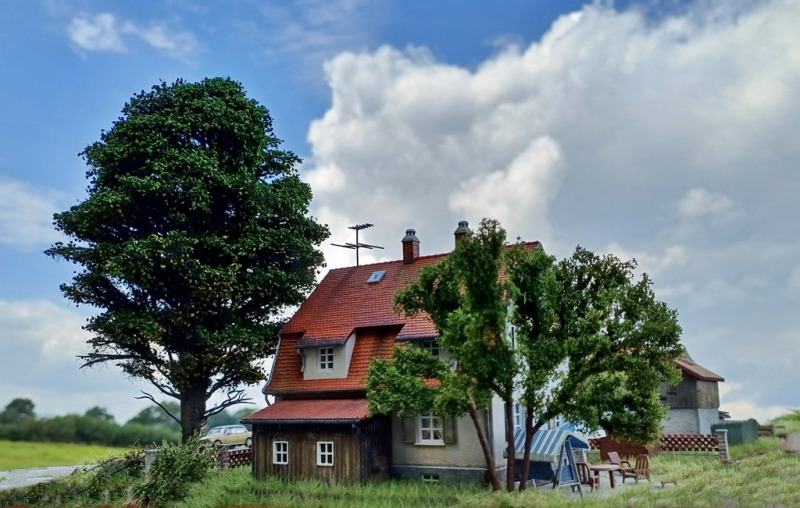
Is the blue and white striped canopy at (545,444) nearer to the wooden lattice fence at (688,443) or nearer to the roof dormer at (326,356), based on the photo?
the roof dormer at (326,356)

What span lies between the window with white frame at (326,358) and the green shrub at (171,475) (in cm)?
565

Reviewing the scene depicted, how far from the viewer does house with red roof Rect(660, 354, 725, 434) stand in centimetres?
3709

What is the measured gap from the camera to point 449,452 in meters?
23.4

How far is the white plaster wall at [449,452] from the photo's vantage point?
907 inches

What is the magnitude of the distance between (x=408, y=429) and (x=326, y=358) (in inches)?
181

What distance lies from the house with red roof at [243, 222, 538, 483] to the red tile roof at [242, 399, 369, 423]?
4 centimetres

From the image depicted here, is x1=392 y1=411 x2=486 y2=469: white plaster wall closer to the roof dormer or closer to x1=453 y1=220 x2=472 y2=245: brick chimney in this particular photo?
the roof dormer

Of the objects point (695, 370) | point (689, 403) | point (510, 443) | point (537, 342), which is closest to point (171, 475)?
point (510, 443)

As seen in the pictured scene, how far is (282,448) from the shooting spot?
82.7 ft

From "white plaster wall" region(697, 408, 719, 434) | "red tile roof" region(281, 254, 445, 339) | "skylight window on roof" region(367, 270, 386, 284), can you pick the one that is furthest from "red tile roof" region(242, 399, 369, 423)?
"white plaster wall" region(697, 408, 719, 434)

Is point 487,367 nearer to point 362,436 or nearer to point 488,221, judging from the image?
point 488,221

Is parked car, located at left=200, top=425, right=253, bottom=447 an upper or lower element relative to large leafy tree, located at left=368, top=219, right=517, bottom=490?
lower

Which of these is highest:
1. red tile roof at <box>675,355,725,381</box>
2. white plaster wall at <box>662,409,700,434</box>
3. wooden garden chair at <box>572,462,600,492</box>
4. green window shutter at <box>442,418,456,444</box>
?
red tile roof at <box>675,355,725,381</box>

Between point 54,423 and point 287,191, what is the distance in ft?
46.5
